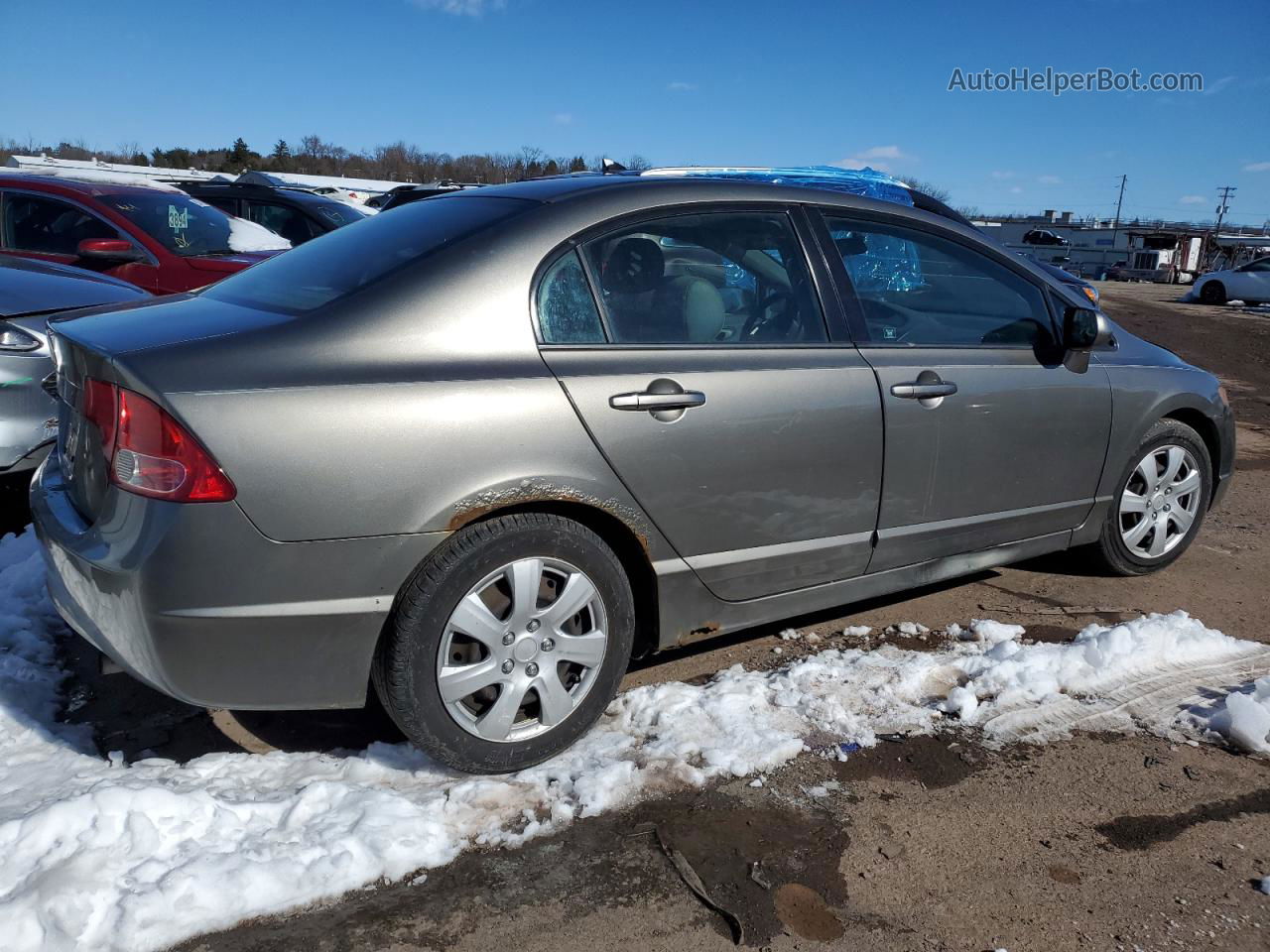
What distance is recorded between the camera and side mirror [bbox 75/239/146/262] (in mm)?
6734

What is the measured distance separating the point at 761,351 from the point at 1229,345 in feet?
50.3

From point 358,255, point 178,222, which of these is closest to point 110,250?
point 178,222

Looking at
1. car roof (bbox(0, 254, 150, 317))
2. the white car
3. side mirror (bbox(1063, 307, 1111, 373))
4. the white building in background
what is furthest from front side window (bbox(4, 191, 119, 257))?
the white building in background

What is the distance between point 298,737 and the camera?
309 centimetres

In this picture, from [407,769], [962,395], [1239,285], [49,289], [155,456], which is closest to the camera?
[155,456]

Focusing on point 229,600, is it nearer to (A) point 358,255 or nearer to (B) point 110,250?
(A) point 358,255

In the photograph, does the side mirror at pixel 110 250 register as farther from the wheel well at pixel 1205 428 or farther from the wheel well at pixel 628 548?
the wheel well at pixel 1205 428

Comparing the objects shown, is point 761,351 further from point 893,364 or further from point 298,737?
point 298,737

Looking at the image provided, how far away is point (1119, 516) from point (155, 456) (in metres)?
3.78

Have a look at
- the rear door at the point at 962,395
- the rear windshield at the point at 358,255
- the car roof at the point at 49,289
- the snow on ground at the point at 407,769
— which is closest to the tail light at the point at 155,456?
the rear windshield at the point at 358,255

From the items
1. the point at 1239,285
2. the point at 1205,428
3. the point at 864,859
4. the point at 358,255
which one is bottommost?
the point at 864,859

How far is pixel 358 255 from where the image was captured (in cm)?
307

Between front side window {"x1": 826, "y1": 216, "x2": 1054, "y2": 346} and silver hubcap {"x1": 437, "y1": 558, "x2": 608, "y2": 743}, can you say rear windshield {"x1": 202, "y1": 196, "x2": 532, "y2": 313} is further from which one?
front side window {"x1": 826, "y1": 216, "x2": 1054, "y2": 346}

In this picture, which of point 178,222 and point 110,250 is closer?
point 110,250
